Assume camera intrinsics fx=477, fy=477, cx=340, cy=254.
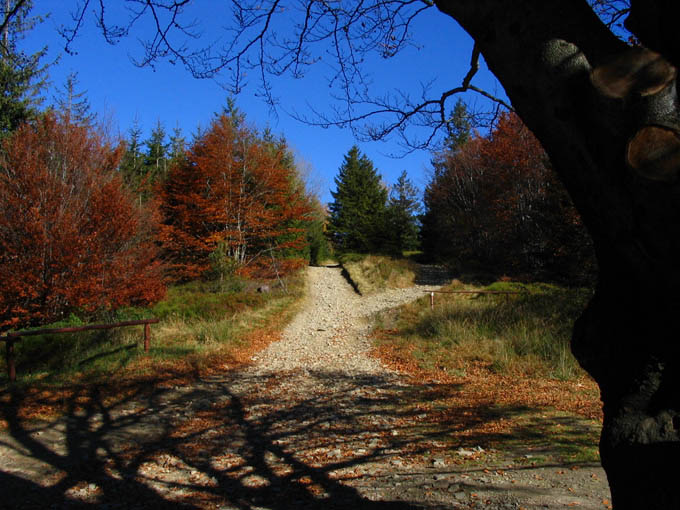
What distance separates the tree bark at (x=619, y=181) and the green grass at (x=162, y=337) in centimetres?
817

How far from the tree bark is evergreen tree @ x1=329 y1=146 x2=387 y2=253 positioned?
2842 cm

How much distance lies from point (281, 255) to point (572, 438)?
20266mm

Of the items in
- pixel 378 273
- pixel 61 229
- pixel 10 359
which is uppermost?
pixel 61 229

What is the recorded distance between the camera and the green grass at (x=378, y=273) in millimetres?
22406

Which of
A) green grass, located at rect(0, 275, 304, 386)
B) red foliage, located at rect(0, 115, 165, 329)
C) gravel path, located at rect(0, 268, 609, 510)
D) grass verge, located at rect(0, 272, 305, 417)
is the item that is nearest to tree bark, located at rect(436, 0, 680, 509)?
gravel path, located at rect(0, 268, 609, 510)

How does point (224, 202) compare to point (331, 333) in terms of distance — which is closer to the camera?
point (331, 333)

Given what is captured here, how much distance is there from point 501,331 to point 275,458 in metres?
6.84

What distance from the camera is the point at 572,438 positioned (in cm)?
475

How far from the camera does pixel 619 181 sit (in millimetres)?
1539

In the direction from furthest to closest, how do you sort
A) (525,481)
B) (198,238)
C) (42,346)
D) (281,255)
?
1. (281,255)
2. (198,238)
3. (42,346)
4. (525,481)

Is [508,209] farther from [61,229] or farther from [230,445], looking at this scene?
[230,445]

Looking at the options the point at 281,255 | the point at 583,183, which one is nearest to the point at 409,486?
the point at 583,183

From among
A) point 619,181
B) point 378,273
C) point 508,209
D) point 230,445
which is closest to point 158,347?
point 230,445

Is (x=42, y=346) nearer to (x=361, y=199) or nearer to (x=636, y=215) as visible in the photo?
(x=636, y=215)
